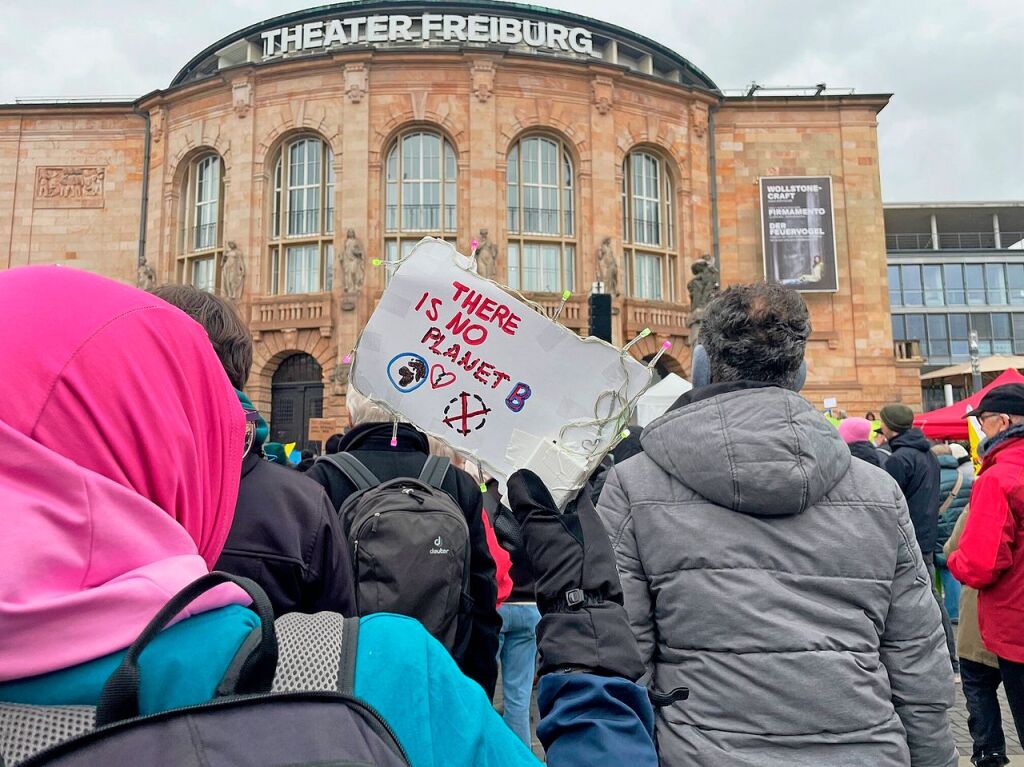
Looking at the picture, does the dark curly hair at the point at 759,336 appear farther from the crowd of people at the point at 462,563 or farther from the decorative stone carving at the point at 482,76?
the decorative stone carving at the point at 482,76

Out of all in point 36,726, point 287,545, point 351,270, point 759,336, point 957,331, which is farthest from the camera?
point 957,331

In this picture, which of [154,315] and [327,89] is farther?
[327,89]

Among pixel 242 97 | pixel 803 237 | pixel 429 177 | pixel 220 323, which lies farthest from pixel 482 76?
pixel 220 323

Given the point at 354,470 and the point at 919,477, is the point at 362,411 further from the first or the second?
the point at 919,477

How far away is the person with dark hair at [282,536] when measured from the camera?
1817 mm

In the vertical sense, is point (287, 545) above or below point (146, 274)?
below

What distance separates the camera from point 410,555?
2.38 meters

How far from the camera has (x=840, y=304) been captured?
85.0 ft

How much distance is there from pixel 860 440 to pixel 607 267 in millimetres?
18039

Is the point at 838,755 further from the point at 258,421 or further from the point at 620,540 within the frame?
the point at 258,421

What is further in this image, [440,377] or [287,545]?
[440,377]

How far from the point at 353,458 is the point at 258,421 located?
0.88 metres

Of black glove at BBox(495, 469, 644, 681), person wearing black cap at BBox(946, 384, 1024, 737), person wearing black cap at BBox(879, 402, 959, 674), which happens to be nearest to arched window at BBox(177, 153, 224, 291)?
person wearing black cap at BBox(879, 402, 959, 674)

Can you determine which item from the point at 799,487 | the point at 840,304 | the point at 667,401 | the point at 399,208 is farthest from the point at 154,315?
the point at 840,304
